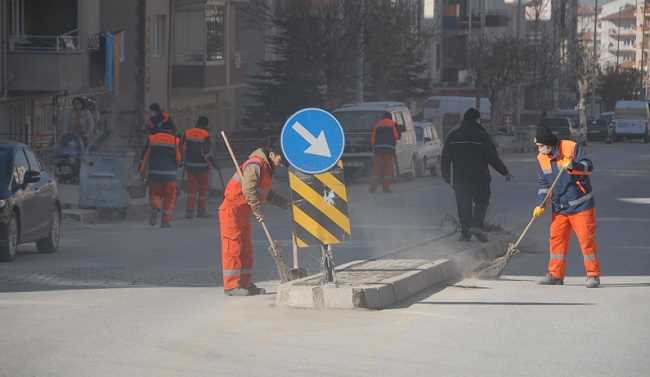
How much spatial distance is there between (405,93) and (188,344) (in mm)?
50947

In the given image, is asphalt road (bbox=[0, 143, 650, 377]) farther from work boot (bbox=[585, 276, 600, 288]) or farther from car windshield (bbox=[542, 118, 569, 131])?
car windshield (bbox=[542, 118, 569, 131])

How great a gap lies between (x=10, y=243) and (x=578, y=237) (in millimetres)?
6694

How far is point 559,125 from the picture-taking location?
228 feet

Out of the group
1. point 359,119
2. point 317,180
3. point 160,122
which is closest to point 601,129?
point 359,119

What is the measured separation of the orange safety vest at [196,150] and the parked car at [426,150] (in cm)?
1534

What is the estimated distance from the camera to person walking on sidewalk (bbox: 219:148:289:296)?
1362 cm

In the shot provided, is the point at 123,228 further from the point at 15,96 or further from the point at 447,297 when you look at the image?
the point at 15,96

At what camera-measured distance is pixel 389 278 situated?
13.6 meters

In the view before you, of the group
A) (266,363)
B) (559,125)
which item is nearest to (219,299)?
(266,363)

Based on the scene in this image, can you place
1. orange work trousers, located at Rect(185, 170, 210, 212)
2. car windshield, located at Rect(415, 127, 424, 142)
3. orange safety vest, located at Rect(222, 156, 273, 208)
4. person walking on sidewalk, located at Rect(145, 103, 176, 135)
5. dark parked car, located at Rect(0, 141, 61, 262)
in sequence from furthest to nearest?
car windshield, located at Rect(415, 127, 424, 142), orange work trousers, located at Rect(185, 170, 210, 212), person walking on sidewalk, located at Rect(145, 103, 176, 135), dark parked car, located at Rect(0, 141, 61, 262), orange safety vest, located at Rect(222, 156, 273, 208)

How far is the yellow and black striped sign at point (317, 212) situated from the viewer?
13406mm

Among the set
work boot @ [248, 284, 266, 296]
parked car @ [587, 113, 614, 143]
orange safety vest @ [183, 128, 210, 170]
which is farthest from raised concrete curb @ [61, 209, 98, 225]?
parked car @ [587, 113, 614, 143]

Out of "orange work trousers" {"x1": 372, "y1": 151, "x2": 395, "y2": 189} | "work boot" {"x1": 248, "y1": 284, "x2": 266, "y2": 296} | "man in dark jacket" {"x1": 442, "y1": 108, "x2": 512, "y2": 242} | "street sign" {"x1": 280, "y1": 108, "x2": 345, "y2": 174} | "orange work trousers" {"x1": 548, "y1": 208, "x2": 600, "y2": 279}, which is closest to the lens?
"street sign" {"x1": 280, "y1": 108, "x2": 345, "y2": 174}

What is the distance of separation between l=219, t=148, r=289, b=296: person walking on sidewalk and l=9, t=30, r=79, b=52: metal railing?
23.4m
